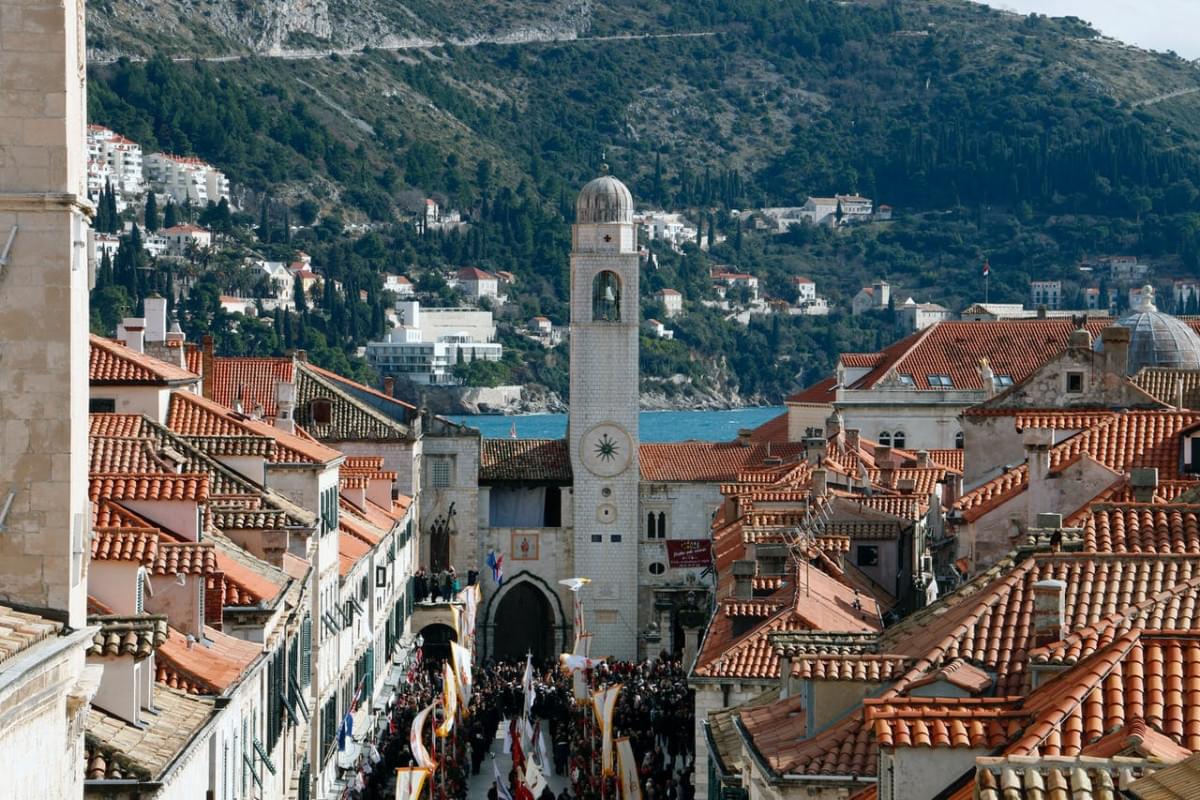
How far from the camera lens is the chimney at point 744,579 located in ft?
149

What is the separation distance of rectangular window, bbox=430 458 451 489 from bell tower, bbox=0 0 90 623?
81.7m

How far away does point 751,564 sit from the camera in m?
46.5

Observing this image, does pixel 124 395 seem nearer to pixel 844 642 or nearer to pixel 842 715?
pixel 844 642

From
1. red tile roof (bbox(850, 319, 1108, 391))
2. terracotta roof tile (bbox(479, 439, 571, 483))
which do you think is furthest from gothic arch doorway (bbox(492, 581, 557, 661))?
red tile roof (bbox(850, 319, 1108, 391))

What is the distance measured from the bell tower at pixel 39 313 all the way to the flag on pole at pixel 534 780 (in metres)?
34.7

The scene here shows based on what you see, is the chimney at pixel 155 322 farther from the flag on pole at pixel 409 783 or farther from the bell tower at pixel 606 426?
the bell tower at pixel 606 426

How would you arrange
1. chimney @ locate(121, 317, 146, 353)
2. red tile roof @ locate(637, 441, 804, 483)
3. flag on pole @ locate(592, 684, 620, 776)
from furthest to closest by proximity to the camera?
1. red tile roof @ locate(637, 441, 804, 483)
2. chimney @ locate(121, 317, 146, 353)
3. flag on pole @ locate(592, 684, 620, 776)

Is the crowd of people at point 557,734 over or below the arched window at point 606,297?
below

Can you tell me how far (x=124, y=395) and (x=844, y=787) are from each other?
26.5 m

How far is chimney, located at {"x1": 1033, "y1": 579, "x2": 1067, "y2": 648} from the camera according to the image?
22.4m

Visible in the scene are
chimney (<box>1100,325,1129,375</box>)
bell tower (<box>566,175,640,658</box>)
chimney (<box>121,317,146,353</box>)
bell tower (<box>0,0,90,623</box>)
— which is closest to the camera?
bell tower (<box>0,0,90,623</box>)

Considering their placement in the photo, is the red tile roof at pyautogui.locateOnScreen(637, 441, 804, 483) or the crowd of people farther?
the red tile roof at pyautogui.locateOnScreen(637, 441, 804, 483)

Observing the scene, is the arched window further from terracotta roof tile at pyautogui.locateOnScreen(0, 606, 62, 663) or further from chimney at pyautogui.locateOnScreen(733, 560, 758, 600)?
terracotta roof tile at pyautogui.locateOnScreen(0, 606, 62, 663)

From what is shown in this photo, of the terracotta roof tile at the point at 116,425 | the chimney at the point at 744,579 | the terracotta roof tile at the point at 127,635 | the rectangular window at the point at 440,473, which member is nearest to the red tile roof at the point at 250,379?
the rectangular window at the point at 440,473
